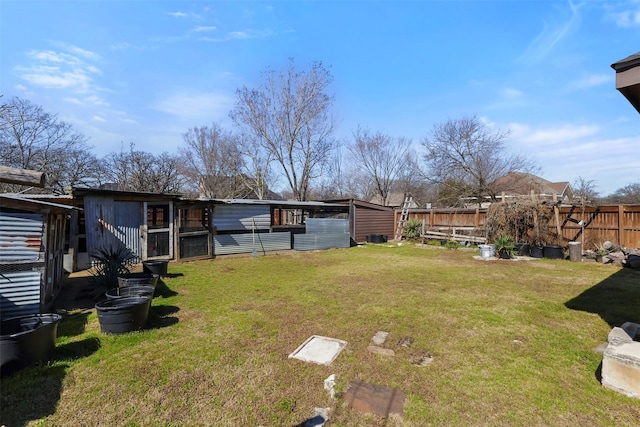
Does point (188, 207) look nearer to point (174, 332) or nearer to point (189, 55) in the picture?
point (189, 55)

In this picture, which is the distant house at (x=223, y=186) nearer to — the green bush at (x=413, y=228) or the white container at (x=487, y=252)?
the green bush at (x=413, y=228)

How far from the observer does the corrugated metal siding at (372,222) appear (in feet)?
50.4

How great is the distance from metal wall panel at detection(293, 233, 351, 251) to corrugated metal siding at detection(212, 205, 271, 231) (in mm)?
1476

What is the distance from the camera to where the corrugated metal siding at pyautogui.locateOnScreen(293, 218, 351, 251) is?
42.3ft

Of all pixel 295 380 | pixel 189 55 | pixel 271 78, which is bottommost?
pixel 295 380

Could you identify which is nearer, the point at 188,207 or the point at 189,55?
the point at 189,55

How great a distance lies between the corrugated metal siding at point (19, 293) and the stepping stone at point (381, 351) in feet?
14.6

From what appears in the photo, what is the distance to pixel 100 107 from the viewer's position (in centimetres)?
1108

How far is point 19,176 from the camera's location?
110 inches

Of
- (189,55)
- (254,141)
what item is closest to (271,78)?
(254,141)

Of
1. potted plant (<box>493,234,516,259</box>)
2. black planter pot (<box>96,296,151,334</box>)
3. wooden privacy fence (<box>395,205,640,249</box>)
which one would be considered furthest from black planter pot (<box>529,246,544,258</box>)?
black planter pot (<box>96,296,151,334</box>)

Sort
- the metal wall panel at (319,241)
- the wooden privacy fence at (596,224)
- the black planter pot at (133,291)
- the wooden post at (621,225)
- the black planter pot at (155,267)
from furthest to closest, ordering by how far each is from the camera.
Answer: the metal wall panel at (319,241) → the wooden post at (621,225) → the wooden privacy fence at (596,224) → the black planter pot at (155,267) → the black planter pot at (133,291)

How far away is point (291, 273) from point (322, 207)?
21.6 ft

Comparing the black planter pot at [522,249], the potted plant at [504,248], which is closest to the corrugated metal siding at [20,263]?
the potted plant at [504,248]
